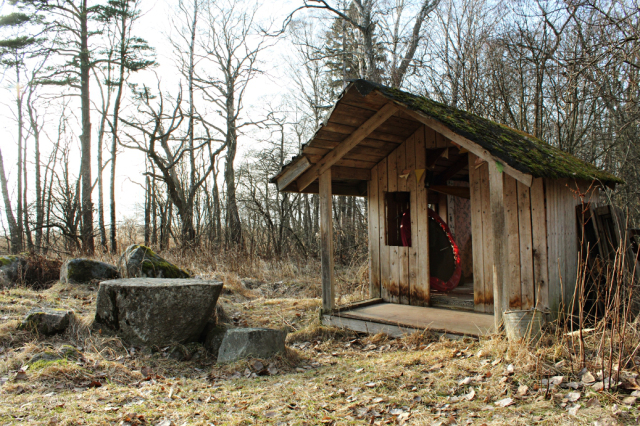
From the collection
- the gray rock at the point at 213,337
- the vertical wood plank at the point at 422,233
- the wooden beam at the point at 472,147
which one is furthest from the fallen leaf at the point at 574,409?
the gray rock at the point at 213,337

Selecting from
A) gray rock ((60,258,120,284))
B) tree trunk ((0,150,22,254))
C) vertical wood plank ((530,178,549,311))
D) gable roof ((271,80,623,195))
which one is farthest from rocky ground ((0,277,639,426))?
tree trunk ((0,150,22,254))

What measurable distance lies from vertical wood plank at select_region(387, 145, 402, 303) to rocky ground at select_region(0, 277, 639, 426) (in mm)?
1446

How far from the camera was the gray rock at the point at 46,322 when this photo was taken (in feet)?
18.3

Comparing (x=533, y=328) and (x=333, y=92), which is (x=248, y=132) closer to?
(x=333, y=92)

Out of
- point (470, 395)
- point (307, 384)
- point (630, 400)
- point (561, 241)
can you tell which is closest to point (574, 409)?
point (630, 400)

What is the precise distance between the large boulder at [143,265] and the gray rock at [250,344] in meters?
3.96

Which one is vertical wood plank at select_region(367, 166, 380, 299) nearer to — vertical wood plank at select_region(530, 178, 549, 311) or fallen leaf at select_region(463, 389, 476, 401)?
vertical wood plank at select_region(530, 178, 549, 311)

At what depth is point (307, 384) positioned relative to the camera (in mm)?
4434

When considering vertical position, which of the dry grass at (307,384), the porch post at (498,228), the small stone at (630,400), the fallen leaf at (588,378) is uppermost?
the porch post at (498,228)

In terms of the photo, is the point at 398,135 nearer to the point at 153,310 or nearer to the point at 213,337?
the point at 213,337

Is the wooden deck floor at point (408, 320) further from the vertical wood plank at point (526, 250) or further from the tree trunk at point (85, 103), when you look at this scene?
the tree trunk at point (85, 103)

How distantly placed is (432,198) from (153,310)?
563 centimetres

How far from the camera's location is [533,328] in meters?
4.59

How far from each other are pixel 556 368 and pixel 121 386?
4150 mm
